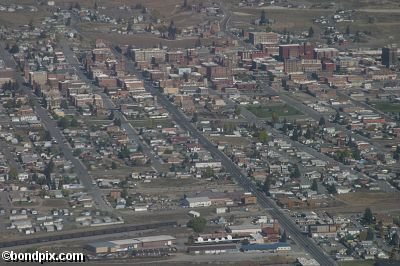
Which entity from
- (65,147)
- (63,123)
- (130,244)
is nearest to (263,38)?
(63,123)

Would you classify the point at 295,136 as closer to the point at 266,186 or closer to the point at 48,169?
the point at 266,186

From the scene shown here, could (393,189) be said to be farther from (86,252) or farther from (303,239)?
(86,252)

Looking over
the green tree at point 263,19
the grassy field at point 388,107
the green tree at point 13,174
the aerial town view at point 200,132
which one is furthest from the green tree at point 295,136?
the green tree at point 263,19

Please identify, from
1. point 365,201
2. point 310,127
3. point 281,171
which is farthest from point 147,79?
point 365,201

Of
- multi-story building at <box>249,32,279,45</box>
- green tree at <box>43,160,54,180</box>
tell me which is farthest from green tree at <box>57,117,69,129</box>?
multi-story building at <box>249,32,279,45</box>
